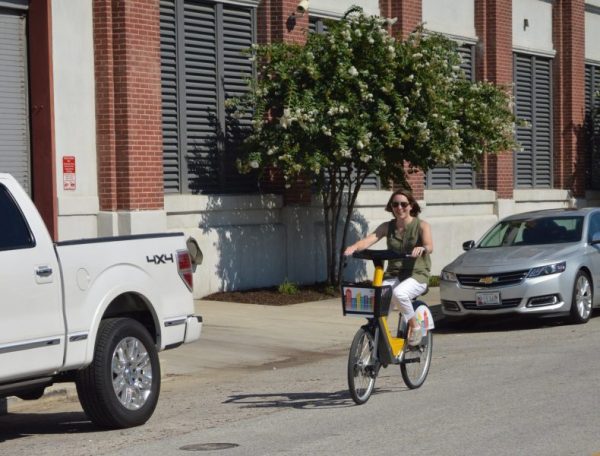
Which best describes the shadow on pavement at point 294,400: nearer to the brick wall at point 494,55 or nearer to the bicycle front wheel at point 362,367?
the bicycle front wheel at point 362,367

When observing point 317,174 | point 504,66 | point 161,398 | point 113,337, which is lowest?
point 161,398

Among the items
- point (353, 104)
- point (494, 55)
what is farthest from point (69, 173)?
point (494, 55)

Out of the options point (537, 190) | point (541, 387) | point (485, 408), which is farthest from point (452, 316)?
point (537, 190)

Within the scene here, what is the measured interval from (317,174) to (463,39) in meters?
8.54

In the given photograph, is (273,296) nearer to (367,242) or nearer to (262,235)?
(262,235)

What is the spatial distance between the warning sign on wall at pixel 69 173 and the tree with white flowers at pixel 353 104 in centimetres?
276

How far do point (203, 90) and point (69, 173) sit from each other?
3.28 metres

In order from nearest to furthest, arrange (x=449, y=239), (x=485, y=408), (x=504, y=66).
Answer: (x=485, y=408), (x=449, y=239), (x=504, y=66)

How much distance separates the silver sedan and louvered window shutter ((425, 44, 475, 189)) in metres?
8.71

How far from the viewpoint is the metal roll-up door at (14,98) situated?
17266mm

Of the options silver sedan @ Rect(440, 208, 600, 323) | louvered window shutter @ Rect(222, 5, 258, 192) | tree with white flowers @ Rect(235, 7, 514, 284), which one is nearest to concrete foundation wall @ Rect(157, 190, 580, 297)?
louvered window shutter @ Rect(222, 5, 258, 192)

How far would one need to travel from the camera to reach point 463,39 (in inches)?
1064

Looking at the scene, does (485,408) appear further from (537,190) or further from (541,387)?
(537,190)

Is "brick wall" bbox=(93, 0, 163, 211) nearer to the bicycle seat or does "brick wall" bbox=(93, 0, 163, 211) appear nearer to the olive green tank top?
the olive green tank top
